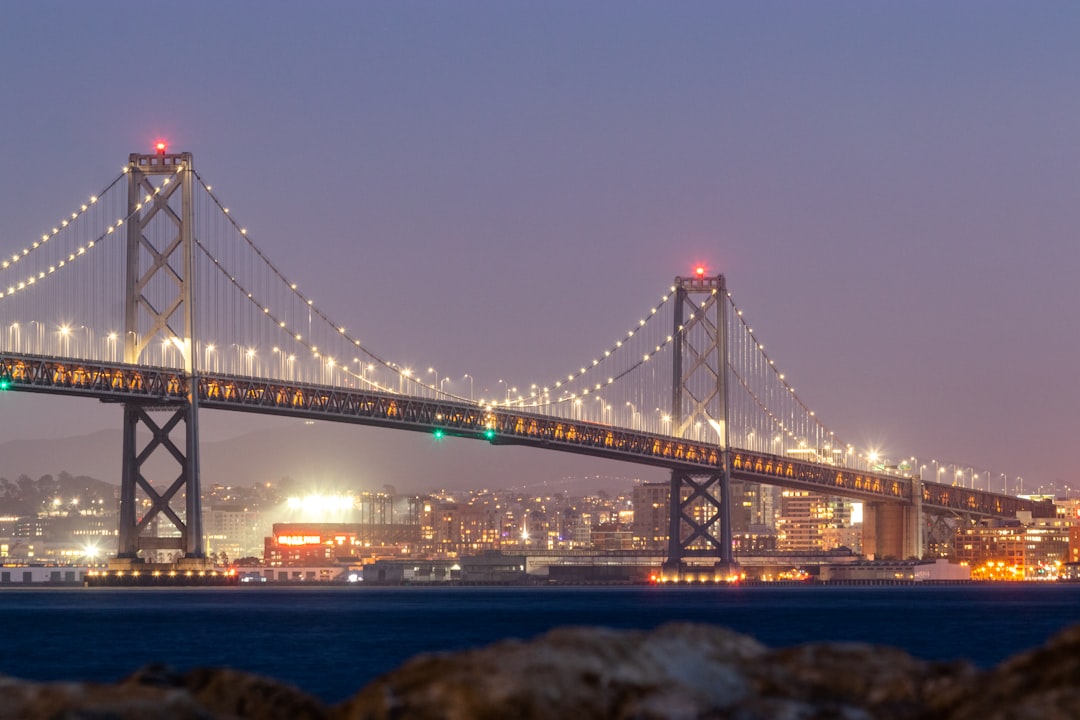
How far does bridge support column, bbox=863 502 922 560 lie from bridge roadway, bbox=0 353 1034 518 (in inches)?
253

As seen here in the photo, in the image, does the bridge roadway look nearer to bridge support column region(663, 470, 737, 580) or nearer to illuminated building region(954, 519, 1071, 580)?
bridge support column region(663, 470, 737, 580)

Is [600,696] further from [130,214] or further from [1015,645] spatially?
[130,214]

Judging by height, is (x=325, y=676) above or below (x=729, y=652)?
below

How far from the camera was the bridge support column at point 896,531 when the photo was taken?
13400 cm

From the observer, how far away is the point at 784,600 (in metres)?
90.3

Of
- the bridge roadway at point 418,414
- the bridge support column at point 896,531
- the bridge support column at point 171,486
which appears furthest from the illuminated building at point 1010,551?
the bridge support column at point 171,486

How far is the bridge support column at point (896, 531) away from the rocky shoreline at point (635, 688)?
121m

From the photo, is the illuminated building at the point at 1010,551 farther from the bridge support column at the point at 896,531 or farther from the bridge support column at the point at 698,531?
the bridge support column at the point at 698,531

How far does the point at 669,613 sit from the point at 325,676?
117 feet

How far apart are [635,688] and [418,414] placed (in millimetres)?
78003

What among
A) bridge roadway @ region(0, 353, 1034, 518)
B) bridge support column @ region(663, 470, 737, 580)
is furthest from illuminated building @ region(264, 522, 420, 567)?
bridge roadway @ region(0, 353, 1034, 518)

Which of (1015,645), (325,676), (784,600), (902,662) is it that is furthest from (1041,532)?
(902,662)

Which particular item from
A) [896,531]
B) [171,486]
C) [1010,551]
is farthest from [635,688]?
[1010,551]

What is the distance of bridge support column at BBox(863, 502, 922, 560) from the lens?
134 m
